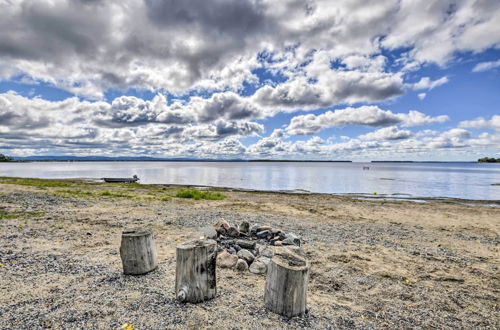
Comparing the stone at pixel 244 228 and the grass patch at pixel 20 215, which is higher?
the stone at pixel 244 228

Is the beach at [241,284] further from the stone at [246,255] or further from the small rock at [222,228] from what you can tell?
the small rock at [222,228]

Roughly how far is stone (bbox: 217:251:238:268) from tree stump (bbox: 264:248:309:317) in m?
2.41

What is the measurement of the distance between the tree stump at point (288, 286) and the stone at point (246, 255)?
2590 millimetres

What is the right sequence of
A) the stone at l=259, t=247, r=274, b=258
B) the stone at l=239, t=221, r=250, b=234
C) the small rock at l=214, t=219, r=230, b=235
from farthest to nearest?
the stone at l=239, t=221, r=250, b=234, the small rock at l=214, t=219, r=230, b=235, the stone at l=259, t=247, r=274, b=258

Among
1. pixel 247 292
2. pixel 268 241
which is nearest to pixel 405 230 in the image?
pixel 268 241

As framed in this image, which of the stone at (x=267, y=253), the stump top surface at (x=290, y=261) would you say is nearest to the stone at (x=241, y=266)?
the stone at (x=267, y=253)

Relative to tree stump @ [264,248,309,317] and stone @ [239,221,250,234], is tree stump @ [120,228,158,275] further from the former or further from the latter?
stone @ [239,221,250,234]

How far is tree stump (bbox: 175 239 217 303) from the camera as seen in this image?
470 cm

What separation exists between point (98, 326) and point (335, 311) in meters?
4.12

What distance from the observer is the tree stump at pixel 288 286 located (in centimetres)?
441

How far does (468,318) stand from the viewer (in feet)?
16.3

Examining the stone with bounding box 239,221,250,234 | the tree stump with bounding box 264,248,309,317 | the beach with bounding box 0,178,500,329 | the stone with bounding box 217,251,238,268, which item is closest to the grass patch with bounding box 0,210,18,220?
the beach with bounding box 0,178,500,329

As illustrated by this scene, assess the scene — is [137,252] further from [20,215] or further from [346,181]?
[346,181]

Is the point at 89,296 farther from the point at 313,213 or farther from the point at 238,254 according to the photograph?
the point at 313,213
